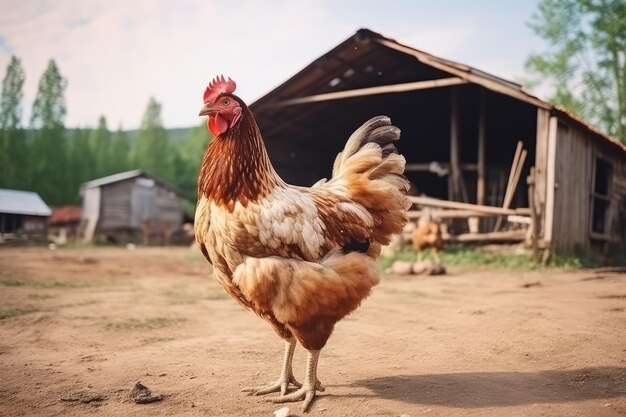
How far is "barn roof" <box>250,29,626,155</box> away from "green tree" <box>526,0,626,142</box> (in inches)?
138

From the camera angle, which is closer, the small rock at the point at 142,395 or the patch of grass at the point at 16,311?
Answer: the small rock at the point at 142,395

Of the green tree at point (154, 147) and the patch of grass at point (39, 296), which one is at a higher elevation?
the green tree at point (154, 147)

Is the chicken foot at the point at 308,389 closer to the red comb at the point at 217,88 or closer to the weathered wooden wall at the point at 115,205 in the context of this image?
the red comb at the point at 217,88

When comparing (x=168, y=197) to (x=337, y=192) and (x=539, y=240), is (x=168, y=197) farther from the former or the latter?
(x=337, y=192)

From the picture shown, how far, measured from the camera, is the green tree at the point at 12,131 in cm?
1697

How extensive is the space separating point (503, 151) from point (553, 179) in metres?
7.84

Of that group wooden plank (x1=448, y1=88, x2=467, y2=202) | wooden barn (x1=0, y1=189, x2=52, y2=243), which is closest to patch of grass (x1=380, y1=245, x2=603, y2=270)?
wooden plank (x1=448, y1=88, x2=467, y2=202)

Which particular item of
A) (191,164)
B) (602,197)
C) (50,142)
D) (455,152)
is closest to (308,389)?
(455,152)

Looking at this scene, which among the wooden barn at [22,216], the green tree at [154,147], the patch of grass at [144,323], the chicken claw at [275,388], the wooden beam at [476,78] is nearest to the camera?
the chicken claw at [275,388]

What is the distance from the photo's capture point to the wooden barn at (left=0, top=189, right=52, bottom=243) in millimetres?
27266

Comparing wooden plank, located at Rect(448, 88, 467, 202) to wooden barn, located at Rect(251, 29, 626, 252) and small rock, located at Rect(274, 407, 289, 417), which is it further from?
small rock, located at Rect(274, 407, 289, 417)

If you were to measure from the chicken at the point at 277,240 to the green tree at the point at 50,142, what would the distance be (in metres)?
29.9

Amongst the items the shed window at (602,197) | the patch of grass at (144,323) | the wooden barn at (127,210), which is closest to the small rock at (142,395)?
the patch of grass at (144,323)

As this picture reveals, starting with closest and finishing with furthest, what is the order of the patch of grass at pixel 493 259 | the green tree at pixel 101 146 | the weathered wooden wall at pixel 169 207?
the patch of grass at pixel 493 259 → the weathered wooden wall at pixel 169 207 → the green tree at pixel 101 146
